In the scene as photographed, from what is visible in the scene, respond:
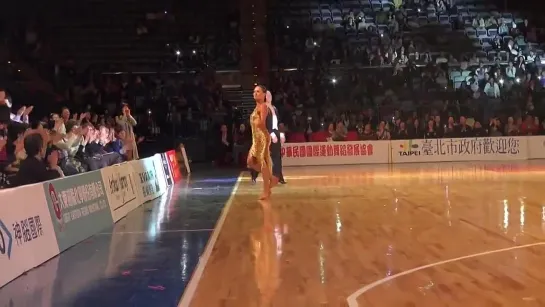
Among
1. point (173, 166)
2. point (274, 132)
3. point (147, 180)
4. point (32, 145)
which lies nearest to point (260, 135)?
point (274, 132)

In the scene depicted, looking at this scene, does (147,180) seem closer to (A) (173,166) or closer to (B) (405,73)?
(A) (173,166)

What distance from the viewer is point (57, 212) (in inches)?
296

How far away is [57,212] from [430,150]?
1953 centimetres

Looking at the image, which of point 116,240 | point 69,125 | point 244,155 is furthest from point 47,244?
point 244,155

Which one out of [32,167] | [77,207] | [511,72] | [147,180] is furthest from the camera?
[511,72]

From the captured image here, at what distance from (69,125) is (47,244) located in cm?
576

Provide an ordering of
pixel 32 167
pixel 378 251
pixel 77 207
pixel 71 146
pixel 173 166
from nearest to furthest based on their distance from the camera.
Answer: pixel 378 251 < pixel 77 207 < pixel 32 167 < pixel 71 146 < pixel 173 166

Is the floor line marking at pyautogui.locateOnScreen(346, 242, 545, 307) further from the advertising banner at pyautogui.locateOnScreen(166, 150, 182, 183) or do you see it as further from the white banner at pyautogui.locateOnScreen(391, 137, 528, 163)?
the white banner at pyautogui.locateOnScreen(391, 137, 528, 163)

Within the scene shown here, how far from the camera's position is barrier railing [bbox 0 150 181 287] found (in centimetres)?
621

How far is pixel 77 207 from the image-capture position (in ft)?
27.2

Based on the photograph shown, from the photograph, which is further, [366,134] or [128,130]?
[366,134]

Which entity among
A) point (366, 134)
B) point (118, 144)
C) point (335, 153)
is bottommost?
point (335, 153)

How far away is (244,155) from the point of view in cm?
A: 2423

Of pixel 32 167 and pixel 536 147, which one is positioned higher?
pixel 32 167
